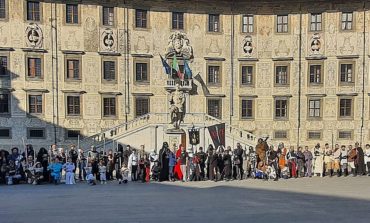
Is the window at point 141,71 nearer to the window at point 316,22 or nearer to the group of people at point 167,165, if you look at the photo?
the group of people at point 167,165

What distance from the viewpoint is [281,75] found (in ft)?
105

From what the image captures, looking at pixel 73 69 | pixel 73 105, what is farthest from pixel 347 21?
pixel 73 105

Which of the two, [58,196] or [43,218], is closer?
[43,218]

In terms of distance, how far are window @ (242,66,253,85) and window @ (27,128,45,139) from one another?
17.5 m

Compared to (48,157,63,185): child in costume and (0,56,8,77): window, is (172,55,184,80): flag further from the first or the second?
(48,157,63,185): child in costume

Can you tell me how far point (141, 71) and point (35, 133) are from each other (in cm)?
992

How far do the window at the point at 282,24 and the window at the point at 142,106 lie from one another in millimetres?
13287

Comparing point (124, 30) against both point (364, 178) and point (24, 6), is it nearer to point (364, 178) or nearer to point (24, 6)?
point (24, 6)

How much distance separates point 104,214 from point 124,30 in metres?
22.7

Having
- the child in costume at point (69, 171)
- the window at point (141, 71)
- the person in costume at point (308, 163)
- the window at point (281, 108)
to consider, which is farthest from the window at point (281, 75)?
the child in costume at point (69, 171)

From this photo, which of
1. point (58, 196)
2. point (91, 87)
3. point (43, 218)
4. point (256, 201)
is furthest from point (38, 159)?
point (91, 87)

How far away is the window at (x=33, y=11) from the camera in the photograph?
28.3 meters

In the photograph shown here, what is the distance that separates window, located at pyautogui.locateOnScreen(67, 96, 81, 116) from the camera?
96.4ft

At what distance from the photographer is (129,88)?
100 ft
